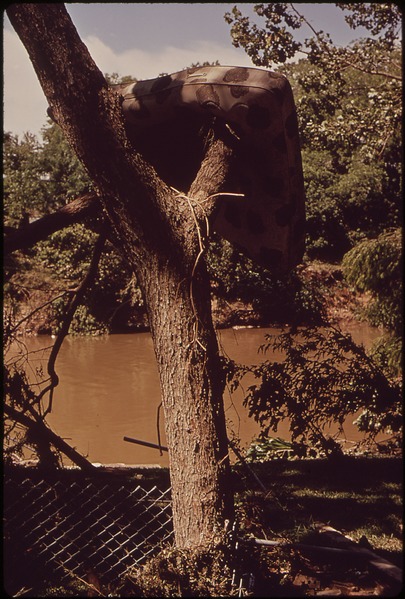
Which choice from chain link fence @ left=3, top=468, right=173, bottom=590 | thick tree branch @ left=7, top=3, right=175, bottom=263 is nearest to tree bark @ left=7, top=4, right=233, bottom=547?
thick tree branch @ left=7, top=3, right=175, bottom=263

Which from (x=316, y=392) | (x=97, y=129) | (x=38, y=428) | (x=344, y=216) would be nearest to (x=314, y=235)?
(x=344, y=216)

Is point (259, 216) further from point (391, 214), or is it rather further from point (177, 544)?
point (391, 214)

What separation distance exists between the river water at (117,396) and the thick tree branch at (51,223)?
1.49 metres

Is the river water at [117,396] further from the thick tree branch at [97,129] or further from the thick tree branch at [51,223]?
the thick tree branch at [97,129]

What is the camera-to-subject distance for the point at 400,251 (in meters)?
6.05

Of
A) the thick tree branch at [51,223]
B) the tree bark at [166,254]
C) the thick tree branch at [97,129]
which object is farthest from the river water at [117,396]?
the thick tree branch at [97,129]

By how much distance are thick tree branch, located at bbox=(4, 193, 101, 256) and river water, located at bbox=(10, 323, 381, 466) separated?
149cm

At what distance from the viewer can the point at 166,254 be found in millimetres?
3246

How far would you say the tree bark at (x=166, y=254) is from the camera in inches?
126

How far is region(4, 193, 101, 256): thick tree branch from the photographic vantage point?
13.0 ft

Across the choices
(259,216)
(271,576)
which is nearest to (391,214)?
(259,216)

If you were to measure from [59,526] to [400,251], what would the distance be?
403 cm

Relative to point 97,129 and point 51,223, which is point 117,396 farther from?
point 97,129

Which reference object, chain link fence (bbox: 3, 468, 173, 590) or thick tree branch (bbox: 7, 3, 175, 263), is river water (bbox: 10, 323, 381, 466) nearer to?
chain link fence (bbox: 3, 468, 173, 590)
